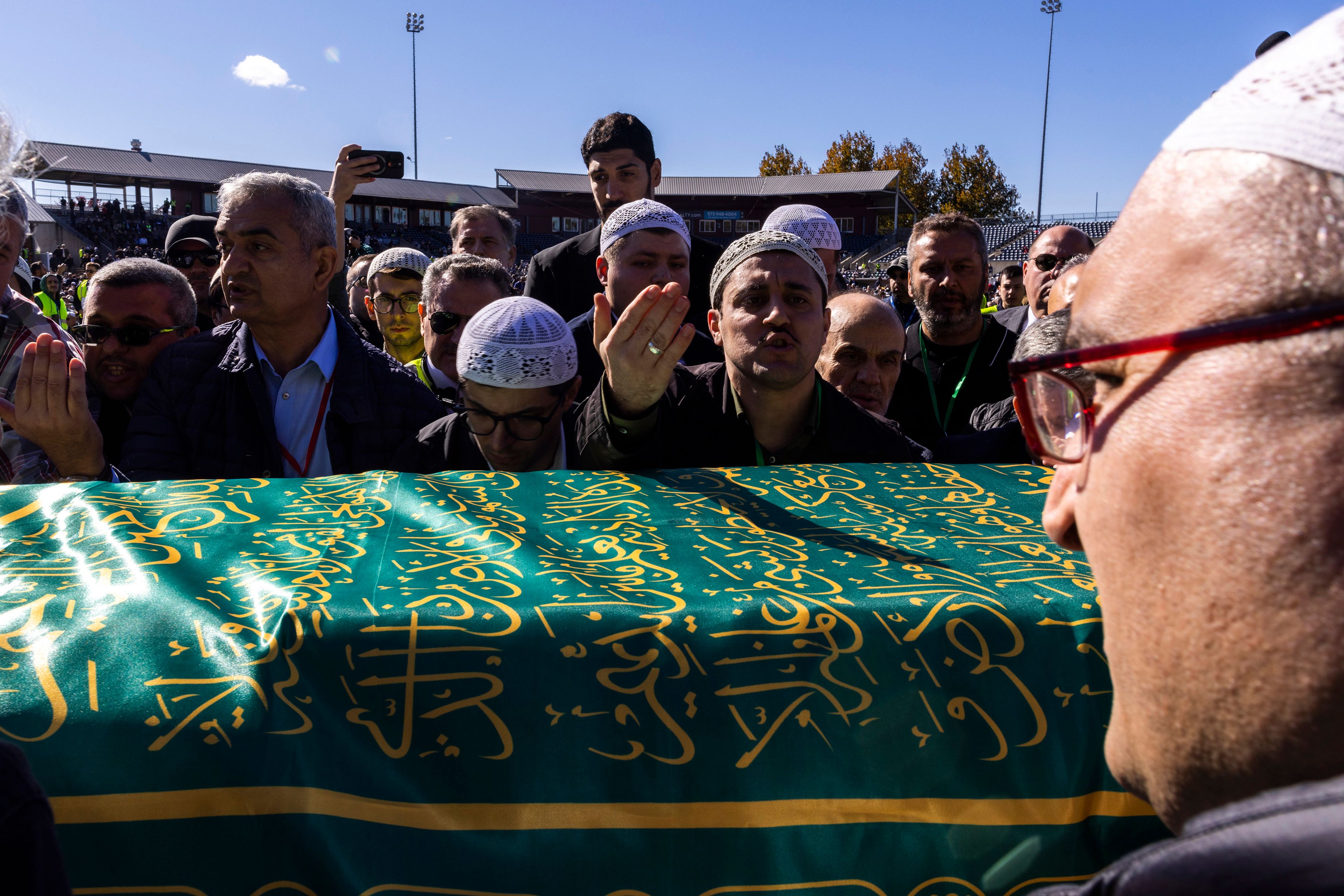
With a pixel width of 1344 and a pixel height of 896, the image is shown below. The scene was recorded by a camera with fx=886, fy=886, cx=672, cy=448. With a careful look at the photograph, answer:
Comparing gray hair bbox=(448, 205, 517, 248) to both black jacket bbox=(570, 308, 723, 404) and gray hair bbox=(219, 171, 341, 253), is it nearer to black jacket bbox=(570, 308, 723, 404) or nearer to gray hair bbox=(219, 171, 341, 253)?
black jacket bbox=(570, 308, 723, 404)

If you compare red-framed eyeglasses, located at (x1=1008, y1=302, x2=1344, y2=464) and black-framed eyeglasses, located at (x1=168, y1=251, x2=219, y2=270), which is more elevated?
black-framed eyeglasses, located at (x1=168, y1=251, x2=219, y2=270)

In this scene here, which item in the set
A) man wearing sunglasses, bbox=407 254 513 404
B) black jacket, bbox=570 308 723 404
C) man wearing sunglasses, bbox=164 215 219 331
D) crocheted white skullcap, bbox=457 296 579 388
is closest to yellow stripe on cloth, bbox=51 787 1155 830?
crocheted white skullcap, bbox=457 296 579 388

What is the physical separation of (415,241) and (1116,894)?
5171cm

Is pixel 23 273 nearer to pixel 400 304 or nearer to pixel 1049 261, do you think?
pixel 400 304

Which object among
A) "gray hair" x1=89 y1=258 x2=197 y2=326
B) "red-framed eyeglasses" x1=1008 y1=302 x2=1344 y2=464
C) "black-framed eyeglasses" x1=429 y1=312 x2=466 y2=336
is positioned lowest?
"red-framed eyeglasses" x1=1008 y1=302 x2=1344 y2=464

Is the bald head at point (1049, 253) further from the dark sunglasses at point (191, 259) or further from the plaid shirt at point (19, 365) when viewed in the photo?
the plaid shirt at point (19, 365)

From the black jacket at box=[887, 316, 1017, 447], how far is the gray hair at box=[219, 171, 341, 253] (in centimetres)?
243

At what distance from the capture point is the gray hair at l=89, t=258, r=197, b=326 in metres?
3.14

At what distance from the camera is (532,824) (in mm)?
1193

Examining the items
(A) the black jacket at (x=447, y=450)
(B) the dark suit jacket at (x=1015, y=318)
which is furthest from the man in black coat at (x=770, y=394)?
(B) the dark suit jacket at (x=1015, y=318)

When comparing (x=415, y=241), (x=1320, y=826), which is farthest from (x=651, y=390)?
(x=415, y=241)

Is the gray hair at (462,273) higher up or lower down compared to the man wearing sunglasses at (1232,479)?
higher up

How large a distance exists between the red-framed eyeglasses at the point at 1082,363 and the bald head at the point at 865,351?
2355 millimetres

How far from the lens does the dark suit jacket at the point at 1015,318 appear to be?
5.74 metres
